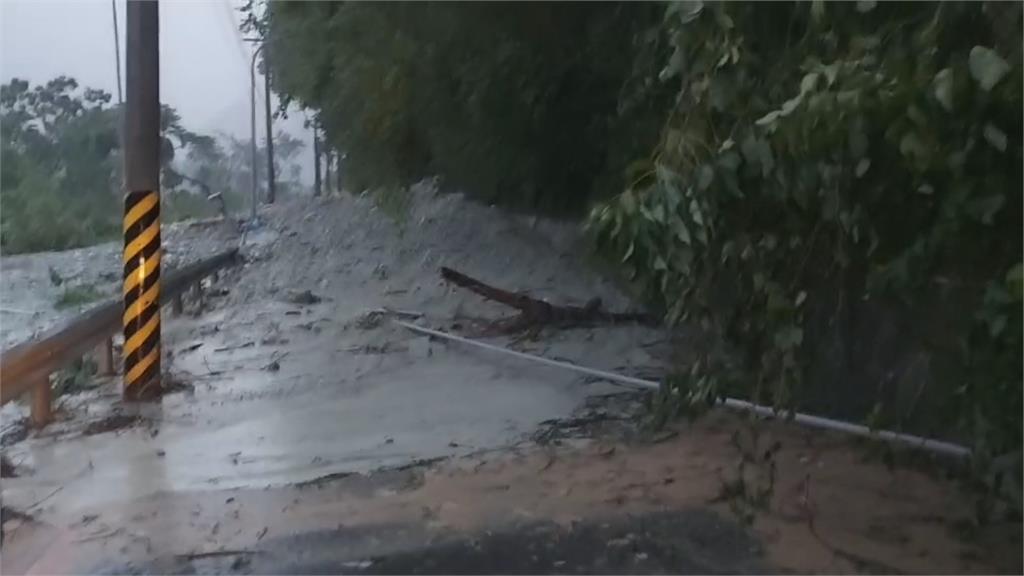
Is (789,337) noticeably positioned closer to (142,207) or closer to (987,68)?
(987,68)

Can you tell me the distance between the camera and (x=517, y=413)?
4352 millimetres

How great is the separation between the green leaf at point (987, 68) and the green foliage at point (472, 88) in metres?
0.73

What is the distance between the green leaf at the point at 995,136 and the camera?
2.08 meters

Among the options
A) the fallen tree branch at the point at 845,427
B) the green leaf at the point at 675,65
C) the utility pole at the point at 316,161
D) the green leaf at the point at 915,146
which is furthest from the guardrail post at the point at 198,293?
the green leaf at the point at 915,146

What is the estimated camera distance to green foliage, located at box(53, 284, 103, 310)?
4.67 meters

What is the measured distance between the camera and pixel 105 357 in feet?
17.9

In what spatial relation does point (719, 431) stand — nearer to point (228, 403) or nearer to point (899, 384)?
point (899, 384)

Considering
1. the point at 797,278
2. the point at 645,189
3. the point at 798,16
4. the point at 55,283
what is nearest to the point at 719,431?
the point at 797,278

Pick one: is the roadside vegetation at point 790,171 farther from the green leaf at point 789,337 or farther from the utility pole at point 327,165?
the utility pole at point 327,165

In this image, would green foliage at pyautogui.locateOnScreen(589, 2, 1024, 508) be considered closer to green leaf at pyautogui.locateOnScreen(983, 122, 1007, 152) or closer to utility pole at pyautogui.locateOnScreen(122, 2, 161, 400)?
green leaf at pyautogui.locateOnScreen(983, 122, 1007, 152)

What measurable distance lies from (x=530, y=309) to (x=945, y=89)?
105 inches

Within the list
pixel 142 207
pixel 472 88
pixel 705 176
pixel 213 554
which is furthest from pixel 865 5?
pixel 142 207

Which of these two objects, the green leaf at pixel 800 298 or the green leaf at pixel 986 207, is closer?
the green leaf at pixel 986 207

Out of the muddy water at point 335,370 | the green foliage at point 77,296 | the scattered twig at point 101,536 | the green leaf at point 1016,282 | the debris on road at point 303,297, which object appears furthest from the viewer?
the debris on road at point 303,297
